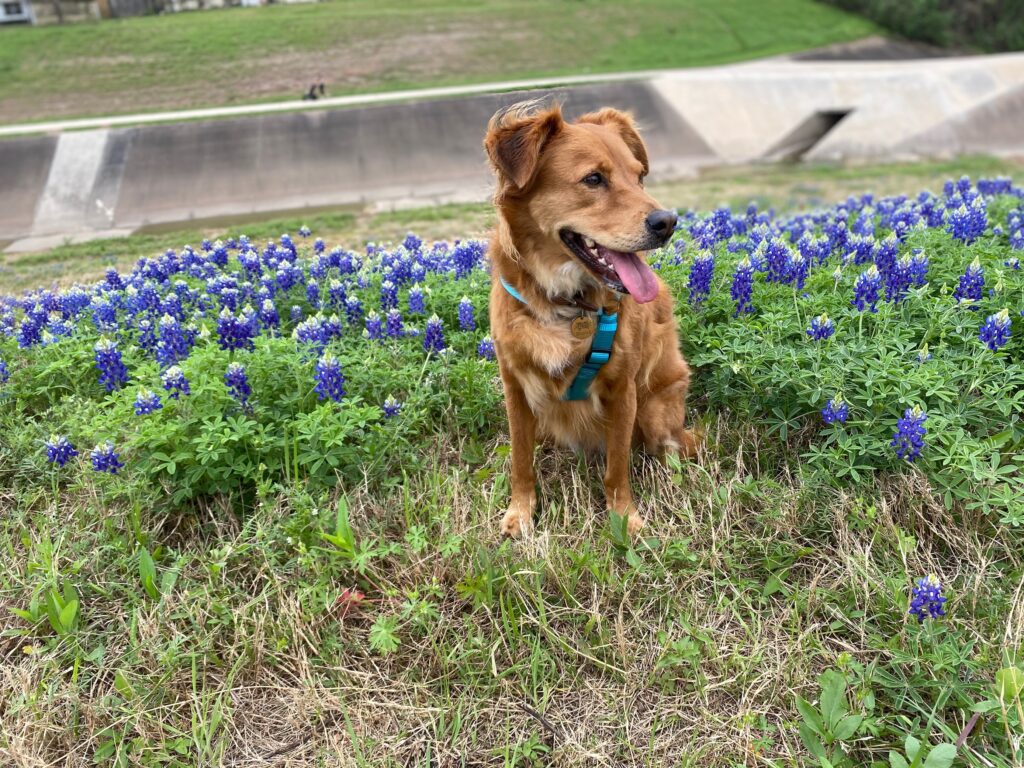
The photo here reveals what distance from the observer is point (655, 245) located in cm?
248

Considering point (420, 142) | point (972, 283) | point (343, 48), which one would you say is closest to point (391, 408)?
point (972, 283)

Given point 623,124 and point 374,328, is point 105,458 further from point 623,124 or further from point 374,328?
point 623,124

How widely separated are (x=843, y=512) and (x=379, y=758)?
6.14 ft

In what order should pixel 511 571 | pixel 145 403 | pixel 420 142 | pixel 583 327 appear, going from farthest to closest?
pixel 420 142, pixel 145 403, pixel 583 327, pixel 511 571

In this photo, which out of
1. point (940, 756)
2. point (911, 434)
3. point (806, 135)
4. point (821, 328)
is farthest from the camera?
point (806, 135)

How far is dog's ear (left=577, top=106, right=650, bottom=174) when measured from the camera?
2951mm

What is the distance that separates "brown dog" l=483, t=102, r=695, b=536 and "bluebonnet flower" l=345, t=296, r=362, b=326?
1.29 m

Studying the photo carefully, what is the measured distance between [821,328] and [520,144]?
1532mm

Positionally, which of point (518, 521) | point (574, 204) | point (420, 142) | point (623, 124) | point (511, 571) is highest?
point (623, 124)

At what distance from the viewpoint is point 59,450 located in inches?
114

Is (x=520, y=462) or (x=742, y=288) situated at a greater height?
(x=742, y=288)

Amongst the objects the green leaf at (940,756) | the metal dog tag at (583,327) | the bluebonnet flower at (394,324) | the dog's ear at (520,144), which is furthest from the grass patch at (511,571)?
the dog's ear at (520,144)

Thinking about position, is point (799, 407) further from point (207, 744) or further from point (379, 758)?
point (207, 744)

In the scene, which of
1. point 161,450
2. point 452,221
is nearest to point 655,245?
point 161,450
